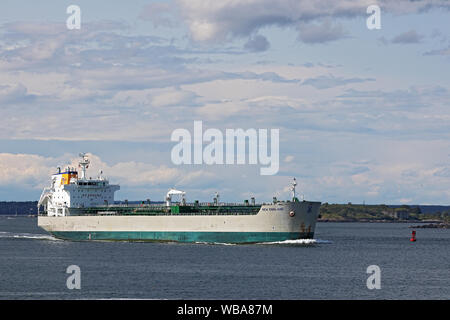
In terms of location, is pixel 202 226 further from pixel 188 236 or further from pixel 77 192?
pixel 77 192

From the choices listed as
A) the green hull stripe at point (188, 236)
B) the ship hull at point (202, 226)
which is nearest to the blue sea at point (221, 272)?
the green hull stripe at point (188, 236)

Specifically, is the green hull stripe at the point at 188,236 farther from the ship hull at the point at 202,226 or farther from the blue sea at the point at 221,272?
the blue sea at the point at 221,272

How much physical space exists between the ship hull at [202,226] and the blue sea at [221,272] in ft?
4.95

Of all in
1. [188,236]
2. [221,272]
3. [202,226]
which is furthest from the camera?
[188,236]

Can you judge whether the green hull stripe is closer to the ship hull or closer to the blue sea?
the ship hull

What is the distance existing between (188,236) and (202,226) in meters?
2.68

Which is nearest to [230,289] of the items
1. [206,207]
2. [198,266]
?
[198,266]

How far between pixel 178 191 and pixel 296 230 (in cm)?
1955

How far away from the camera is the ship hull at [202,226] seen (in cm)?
7900

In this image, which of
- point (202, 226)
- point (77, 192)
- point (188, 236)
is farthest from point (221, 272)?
point (77, 192)

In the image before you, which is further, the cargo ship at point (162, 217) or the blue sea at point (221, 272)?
the cargo ship at point (162, 217)

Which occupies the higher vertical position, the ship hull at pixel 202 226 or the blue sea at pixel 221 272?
the ship hull at pixel 202 226

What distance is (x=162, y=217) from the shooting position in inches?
3442
